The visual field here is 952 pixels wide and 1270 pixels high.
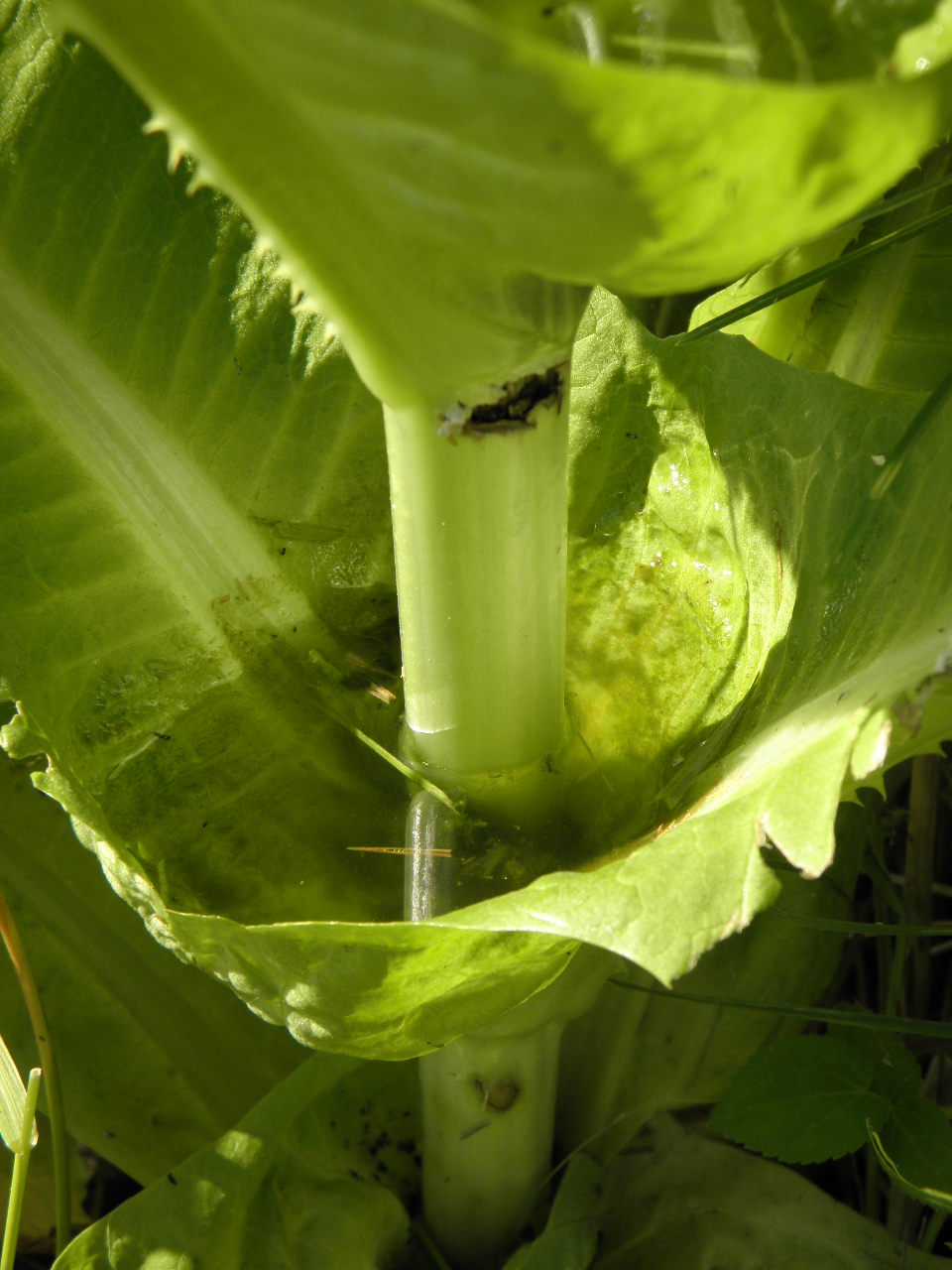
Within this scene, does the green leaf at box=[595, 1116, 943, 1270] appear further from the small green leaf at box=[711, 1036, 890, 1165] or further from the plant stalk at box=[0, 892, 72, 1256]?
the plant stalk at box=[0, 892, 72, 1256]

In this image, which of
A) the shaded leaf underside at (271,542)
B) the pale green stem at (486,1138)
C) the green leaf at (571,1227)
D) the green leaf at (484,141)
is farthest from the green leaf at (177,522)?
the green leaf at (484,141)

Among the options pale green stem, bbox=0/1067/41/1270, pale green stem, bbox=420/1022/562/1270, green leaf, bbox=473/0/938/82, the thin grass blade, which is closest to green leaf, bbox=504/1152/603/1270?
pale green stem, bbox=420/1022/562/1270

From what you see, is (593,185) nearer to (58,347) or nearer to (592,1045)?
(58,347)

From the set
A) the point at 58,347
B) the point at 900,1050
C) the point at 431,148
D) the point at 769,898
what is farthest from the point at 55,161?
the point at 900,1050

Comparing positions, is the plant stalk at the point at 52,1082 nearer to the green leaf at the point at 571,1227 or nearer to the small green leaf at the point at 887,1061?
the green leaf at the point at 571,1227

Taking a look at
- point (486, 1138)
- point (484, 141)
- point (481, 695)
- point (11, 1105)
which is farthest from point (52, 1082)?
point (484, 141)

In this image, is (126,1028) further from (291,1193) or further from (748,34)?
(748,34)

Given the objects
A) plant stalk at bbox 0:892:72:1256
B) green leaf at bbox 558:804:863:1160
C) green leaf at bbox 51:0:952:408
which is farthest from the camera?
green leaf at bbox 558:804:863:1160
